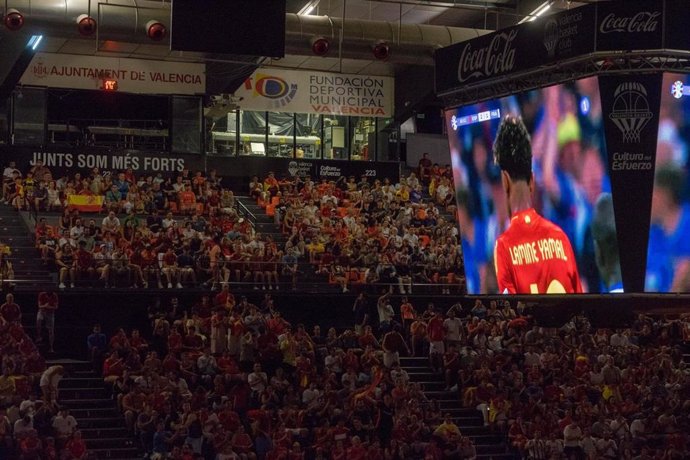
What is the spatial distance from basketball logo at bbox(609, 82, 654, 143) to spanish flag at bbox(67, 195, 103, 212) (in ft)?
61.6

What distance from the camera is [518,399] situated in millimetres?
26984

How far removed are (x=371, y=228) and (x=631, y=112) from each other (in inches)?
689

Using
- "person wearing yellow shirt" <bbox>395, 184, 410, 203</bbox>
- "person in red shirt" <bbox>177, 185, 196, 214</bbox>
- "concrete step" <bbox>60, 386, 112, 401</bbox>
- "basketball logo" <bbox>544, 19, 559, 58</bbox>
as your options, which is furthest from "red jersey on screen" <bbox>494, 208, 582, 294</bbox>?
"person wearing yellow shirt" <bbox>395, 184, 410, 203</bbox>

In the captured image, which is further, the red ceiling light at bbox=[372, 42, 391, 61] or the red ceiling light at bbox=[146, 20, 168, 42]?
the red ceiling light at bbox=[372, 42, 391, 61]

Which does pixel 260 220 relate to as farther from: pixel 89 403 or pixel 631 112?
pixel 631 112

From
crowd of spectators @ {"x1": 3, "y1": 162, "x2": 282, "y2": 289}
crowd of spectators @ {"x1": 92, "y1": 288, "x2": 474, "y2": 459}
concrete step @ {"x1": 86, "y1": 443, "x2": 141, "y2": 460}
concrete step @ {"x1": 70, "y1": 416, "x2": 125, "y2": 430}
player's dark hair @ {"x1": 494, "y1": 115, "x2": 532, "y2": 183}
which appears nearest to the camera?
player's dark hair @ {"x1": 494, "y1": 115, "x2": 532, "y2": 183}

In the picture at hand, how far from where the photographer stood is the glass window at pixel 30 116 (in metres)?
37.8

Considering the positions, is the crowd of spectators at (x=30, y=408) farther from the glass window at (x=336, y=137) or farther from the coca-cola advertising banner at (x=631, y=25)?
the glass window at (x=336, y=137)

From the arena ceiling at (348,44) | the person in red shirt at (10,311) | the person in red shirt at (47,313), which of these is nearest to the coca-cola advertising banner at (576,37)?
the arena ceiling at (348,44)

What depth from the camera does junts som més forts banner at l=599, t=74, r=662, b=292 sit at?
17.5 metres

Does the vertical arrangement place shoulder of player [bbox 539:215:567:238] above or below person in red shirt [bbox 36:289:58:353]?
above

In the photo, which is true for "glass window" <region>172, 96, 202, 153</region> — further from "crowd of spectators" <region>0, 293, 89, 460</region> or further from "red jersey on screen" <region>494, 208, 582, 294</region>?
"red jersey on screen" <region>494, 208, 582, 294</region>

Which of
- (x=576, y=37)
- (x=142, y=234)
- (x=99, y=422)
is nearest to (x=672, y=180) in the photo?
(x=576, y=37)

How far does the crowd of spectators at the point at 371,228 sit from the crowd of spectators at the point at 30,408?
7.74 metres
